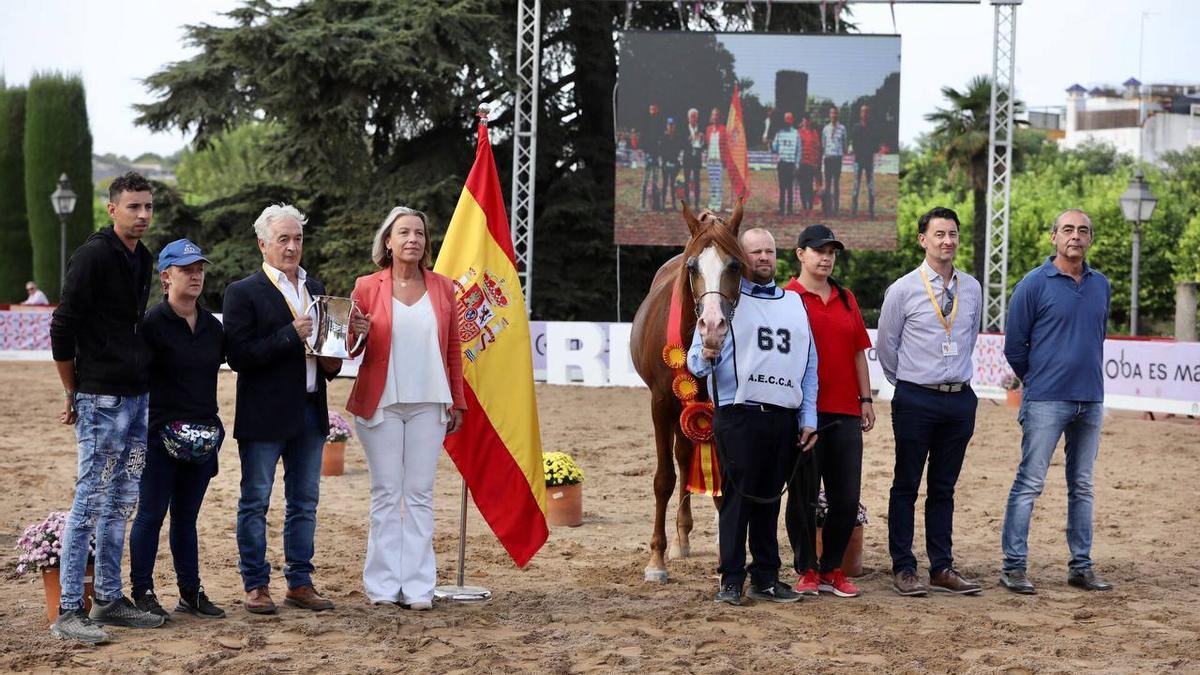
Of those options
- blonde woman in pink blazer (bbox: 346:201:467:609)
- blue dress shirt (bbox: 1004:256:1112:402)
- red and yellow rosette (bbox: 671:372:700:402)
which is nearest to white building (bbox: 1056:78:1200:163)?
blue dress shirt (bbox: 1004:256:1112:402)

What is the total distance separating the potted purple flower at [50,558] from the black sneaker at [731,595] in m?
2.92

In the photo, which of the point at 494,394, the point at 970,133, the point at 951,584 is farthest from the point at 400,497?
the point at 970,133

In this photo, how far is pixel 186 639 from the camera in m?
5.39

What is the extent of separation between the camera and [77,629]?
5285 millimetres

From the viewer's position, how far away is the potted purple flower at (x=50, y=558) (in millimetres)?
5555

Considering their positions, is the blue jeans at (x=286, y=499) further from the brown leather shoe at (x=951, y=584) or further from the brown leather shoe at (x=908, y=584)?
the brown leather shoe at (x=951, y=584)

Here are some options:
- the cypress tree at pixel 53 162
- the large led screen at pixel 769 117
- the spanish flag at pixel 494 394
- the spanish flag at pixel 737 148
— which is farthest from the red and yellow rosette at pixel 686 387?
the cypress tree at pixel 53 162

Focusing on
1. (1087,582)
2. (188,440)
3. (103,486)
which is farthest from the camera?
(1087,582)

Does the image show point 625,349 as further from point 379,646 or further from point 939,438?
point 379,646

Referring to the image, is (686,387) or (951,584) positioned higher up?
(686,387)

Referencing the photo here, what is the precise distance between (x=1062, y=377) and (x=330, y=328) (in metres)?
3.72

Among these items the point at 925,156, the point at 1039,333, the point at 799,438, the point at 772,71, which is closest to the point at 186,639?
the point at 799,438

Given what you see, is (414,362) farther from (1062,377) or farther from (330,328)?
(1062,377)

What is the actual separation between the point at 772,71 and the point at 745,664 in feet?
56.0
